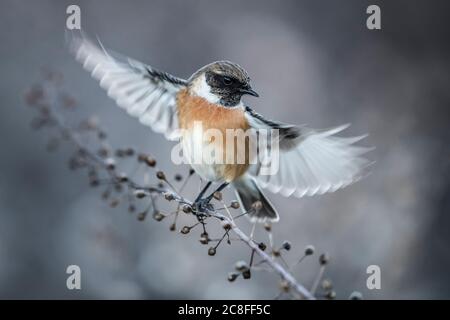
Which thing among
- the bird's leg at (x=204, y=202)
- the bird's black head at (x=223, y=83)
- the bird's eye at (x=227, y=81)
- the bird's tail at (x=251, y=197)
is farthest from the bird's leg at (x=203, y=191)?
the bird's eye at (x=227, y=81)

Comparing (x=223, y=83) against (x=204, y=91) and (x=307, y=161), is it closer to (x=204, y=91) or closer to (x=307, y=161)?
(x=204, y=91)

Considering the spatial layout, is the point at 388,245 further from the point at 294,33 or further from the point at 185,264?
the point at 294,33

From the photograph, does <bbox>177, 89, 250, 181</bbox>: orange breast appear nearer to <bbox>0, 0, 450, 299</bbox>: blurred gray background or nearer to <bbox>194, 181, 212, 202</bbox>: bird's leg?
<bbox>194, 181, 212, 202</bbox>: bird's leg

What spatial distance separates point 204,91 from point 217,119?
156 mm

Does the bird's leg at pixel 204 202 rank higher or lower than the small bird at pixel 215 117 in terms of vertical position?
lower

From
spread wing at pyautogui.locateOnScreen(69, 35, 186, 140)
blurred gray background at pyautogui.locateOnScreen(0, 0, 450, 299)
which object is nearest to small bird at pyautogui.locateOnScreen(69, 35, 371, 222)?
spread wing at pyautogui.locateOnScreen(69, 35, 186, 140)

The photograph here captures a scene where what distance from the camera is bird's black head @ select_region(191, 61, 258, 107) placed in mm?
3010

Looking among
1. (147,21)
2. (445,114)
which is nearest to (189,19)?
(147,21)

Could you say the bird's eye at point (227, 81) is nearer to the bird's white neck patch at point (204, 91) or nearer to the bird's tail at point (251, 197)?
the bird's white neck patch at point (204, 91)

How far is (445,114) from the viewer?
15.4ft

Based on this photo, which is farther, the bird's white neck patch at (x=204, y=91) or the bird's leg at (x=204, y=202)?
the bird's white neck patch at (x=204, y=91)

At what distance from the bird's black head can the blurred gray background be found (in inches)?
47.9

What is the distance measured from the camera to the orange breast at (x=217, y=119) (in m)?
3.11

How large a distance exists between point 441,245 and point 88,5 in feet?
10.3
